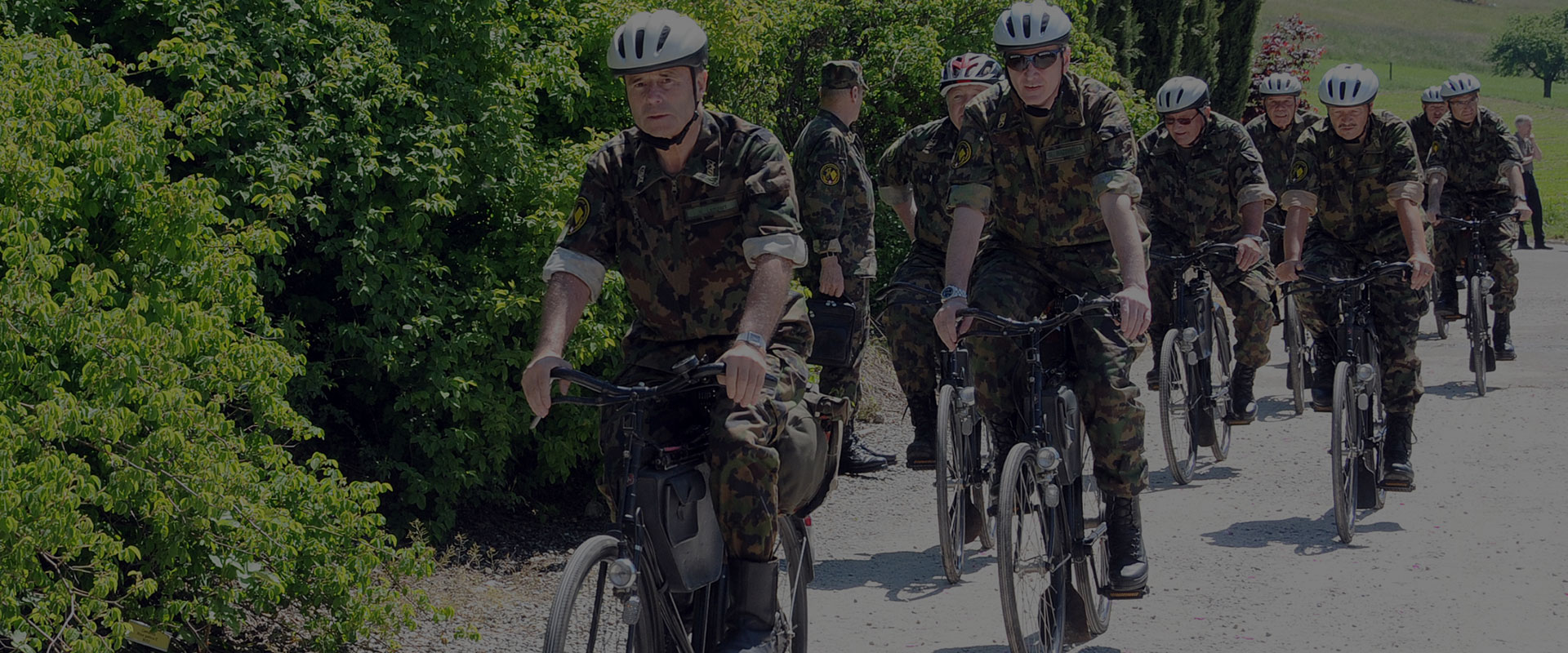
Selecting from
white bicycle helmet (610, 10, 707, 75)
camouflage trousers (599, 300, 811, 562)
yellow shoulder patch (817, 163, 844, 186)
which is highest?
white bicycle helmet (610, 10, 707, 75)

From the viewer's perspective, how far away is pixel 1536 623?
6.45 metres

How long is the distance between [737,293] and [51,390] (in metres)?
1.87

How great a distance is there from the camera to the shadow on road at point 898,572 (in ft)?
23.6

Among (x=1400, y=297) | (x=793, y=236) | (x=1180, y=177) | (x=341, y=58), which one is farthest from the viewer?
(x=1180, y=177)

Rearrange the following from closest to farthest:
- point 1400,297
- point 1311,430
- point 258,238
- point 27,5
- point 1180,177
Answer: point 258,238
point 27,5
point 1400,297
point 1180,177
point 1311,430

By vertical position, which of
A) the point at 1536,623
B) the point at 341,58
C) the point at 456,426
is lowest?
the point at 1536,623

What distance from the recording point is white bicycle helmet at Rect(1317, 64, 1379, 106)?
342 inches

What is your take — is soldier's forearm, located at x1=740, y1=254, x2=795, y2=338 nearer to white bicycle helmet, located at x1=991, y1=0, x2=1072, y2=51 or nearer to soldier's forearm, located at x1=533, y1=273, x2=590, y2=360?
soldier's forearm, located at x1=533, y1=273, x2=590, y2=360


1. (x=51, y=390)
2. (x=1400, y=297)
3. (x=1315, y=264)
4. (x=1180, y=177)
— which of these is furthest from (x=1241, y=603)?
(x=51, y=390)

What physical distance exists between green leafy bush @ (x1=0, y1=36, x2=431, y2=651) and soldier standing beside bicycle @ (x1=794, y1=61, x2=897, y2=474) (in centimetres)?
352

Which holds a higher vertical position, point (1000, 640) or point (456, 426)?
point (456, 426)

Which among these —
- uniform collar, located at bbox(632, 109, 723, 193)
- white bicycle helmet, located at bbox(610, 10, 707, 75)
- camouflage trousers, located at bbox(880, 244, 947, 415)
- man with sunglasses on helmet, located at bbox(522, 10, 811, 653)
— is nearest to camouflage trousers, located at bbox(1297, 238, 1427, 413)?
camouflage trousers, located at bbox(880, 244, 947, 415)

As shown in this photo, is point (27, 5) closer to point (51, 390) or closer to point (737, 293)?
point (51, 390)

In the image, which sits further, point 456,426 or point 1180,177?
point 1180,177
